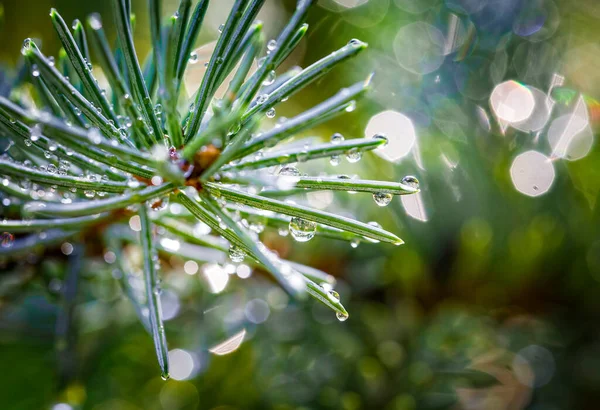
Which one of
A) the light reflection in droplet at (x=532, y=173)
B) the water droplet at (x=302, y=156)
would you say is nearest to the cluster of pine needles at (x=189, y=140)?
the water droplet at (x=302, y=156)

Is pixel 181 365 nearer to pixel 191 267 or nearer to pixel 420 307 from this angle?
pixel 191 267

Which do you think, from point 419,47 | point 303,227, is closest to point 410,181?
point 303,227

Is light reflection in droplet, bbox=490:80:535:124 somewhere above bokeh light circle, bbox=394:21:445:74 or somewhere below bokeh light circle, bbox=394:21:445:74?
below

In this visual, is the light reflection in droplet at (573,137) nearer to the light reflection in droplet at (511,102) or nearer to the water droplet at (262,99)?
the light reflection in droplet at (511,102)

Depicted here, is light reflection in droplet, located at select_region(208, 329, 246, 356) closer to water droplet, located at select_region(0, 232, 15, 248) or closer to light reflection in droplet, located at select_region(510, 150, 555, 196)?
water droplet, located at select_region(0, 232, 15, 248)

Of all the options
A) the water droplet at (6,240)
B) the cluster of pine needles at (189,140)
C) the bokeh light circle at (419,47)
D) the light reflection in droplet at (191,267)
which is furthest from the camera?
the bokeh light circle at (419,47)

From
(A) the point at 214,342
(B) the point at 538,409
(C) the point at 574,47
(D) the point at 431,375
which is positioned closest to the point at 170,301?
(A) the point at 214,342

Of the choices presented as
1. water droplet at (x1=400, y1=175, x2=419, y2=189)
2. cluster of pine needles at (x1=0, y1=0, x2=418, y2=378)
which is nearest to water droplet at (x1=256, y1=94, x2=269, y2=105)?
cluster of pine needles at (x1=0, y1=0, x2=418, y2=378)
